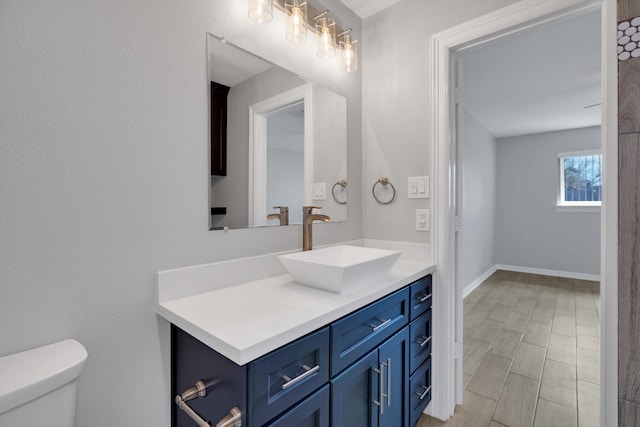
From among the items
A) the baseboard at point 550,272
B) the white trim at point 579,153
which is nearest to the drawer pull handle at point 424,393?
the baseboard at point 550,272

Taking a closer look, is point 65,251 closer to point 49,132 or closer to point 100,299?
point 100,299

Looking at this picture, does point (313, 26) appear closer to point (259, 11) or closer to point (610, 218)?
point (259, 11)

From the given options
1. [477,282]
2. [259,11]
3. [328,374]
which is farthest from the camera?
[477,282]

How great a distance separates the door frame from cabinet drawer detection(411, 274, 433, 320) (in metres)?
0.08

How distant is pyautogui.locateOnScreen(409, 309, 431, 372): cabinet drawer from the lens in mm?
1439

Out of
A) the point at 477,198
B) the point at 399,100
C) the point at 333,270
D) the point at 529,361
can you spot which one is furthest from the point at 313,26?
the point at 477,198

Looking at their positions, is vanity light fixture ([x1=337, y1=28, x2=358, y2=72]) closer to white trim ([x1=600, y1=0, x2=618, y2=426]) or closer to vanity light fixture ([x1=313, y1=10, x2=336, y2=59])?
vanity light fixture ([x1=313, y1=10, x2=336, y2=59])

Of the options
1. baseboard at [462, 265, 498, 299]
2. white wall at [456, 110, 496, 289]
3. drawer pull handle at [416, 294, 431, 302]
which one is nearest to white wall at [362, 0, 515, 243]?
drawer pull handle at [416, 294, 431, 302]

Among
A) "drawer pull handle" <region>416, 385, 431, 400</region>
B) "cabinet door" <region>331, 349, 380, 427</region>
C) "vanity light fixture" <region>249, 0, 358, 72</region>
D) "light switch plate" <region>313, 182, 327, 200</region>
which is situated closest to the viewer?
"cabinet door" <region>331, 349, 380, 427</region>

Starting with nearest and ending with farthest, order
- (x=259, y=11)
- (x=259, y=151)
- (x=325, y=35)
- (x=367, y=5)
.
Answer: (x=259, y=11) → (x=259, y=151) → (x=325, y=35) → (x=367, y=5)

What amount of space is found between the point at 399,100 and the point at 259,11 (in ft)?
3.03

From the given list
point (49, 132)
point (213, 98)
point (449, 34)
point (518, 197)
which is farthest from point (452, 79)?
point (518, 197)

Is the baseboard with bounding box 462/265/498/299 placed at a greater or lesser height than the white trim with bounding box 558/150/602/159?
lesser

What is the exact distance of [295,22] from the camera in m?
1.44
